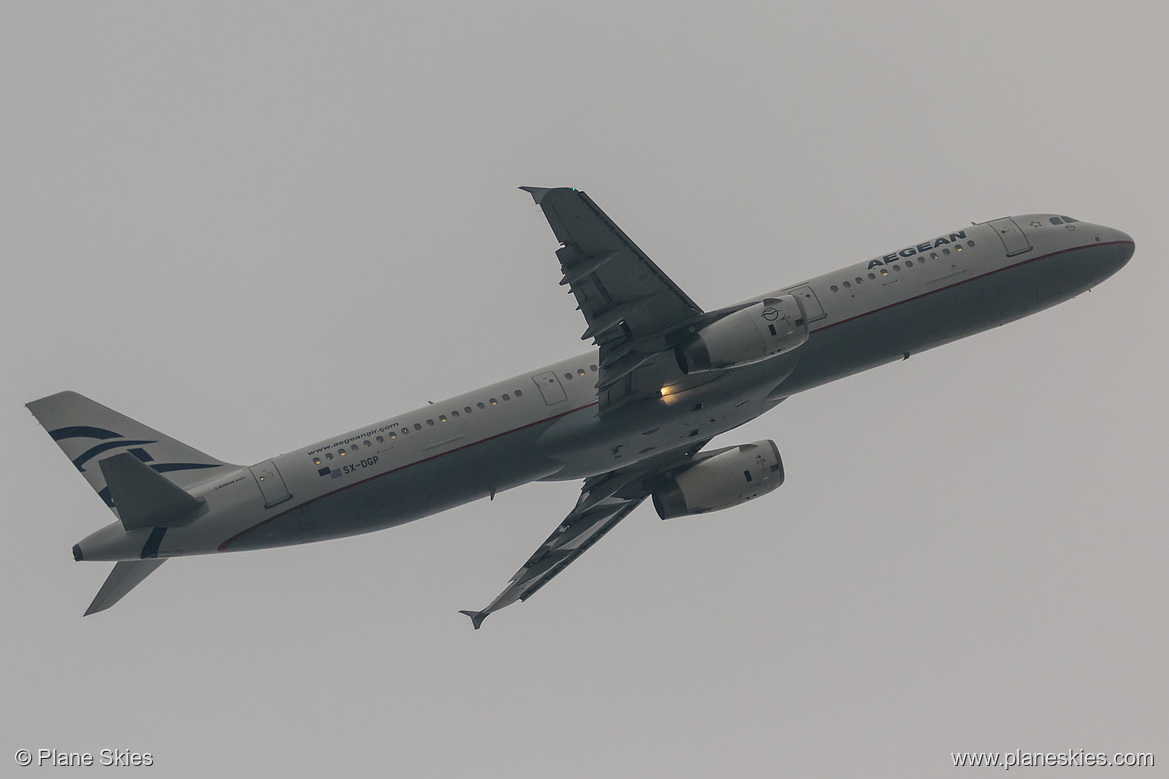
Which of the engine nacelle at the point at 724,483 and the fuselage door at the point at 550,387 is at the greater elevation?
the fuselage door at the point at 550,387

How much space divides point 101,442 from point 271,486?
6415mm

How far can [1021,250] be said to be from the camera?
43.4 metres

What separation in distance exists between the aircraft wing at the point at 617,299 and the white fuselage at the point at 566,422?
3.43 feet

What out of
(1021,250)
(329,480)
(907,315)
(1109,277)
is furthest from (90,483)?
(1109,277)

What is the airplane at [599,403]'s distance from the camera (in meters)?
37.3

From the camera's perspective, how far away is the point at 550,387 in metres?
40.7

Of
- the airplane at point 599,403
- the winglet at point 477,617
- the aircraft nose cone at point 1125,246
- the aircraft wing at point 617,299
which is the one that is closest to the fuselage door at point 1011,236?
the airplane at point 599,403

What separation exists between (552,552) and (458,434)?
9806 millimetres

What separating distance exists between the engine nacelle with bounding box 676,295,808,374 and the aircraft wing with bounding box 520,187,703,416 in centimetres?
71

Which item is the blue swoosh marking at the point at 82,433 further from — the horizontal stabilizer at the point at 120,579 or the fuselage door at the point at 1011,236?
the fuselage door at the point at 1011,236

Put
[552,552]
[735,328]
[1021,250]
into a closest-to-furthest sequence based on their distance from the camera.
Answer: [735,328]
[1021,250]
[552,552]

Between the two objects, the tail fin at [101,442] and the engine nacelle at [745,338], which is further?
the tail fin at [101,442]

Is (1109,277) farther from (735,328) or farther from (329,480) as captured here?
(329,480)

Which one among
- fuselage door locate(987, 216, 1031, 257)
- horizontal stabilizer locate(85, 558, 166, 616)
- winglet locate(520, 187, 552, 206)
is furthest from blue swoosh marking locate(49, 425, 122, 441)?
fuselage door locate(987, 216, 1031, 257)
